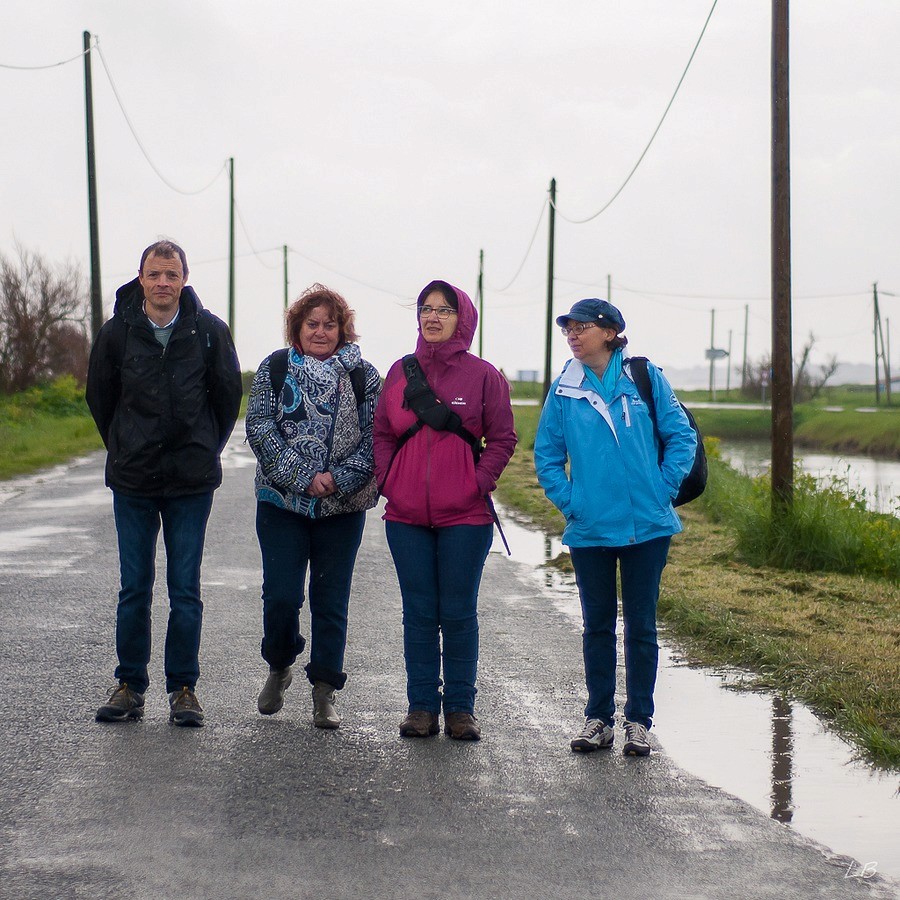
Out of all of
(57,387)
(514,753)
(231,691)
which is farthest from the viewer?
(57,387)

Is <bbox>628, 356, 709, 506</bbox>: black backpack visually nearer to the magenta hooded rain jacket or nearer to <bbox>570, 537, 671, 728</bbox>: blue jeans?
<bbox>570, 537, 671, 728</bbox>: blue jeans

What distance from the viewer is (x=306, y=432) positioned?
5.66 m

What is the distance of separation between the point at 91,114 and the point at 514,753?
2701cm

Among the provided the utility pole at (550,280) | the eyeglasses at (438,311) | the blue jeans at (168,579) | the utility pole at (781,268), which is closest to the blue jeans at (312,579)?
the blue jeans at (168,579)

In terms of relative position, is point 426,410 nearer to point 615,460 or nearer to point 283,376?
point 283,376

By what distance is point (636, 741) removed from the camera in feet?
17.4

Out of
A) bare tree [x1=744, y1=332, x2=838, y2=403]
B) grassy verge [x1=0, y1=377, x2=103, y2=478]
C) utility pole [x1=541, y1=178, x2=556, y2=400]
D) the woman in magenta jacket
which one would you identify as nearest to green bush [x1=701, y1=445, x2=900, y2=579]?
the woman in magenta jacket

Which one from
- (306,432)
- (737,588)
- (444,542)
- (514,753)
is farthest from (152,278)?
(737,588)

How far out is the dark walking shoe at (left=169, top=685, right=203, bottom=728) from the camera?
220 inches

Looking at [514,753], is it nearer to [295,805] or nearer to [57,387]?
[295,805]

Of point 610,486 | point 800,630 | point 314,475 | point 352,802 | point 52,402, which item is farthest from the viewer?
point 52,402

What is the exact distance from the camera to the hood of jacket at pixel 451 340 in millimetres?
5586

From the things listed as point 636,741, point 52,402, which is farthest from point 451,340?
point 52,402

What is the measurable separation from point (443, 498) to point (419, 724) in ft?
3.23
